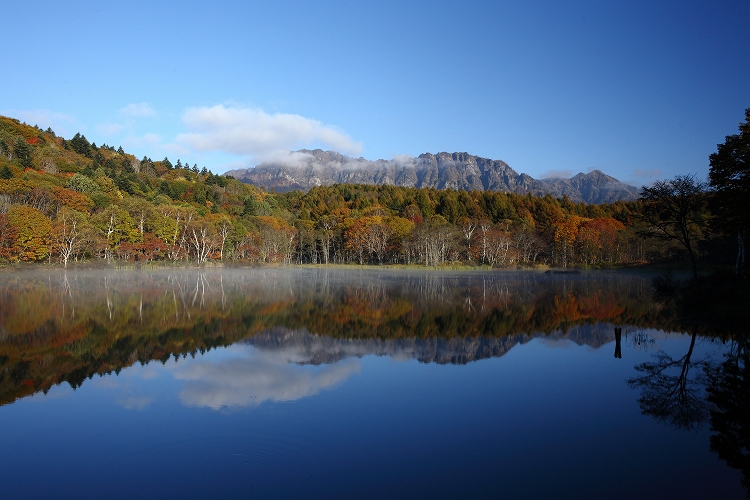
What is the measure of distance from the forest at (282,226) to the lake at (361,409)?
15307 mm

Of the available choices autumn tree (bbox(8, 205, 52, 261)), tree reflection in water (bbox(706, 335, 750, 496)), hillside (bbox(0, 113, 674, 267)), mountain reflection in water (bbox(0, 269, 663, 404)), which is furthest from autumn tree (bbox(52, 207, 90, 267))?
tree reflection in water (bbox(706, 335, 750, 496))

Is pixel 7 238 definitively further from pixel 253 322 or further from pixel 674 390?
pixel 674 390

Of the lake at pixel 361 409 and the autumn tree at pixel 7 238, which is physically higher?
the autumn tree at pixel 7 238

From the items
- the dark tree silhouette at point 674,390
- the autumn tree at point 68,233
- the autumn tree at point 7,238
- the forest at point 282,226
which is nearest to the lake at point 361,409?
the dark tree silhouette at point 674,390

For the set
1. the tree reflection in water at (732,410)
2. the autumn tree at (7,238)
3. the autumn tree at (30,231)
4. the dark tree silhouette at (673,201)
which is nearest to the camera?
the tree reflection in water at (732,410)

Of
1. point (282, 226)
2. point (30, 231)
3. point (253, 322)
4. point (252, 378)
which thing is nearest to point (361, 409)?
point (252, 378)

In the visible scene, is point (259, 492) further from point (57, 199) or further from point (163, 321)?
point (57, 199)

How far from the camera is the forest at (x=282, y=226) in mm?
50656

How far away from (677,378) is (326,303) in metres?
16.6

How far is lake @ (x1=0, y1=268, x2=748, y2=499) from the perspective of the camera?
622 cm

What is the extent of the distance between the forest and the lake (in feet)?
50.2

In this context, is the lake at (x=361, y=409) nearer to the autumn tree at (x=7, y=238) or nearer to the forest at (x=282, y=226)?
the forest at (x=282, y=226)

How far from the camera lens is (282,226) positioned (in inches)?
3442

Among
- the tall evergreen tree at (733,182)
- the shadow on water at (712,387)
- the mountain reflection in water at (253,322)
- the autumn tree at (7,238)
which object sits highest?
the tall evergreen tree at (733,182)
